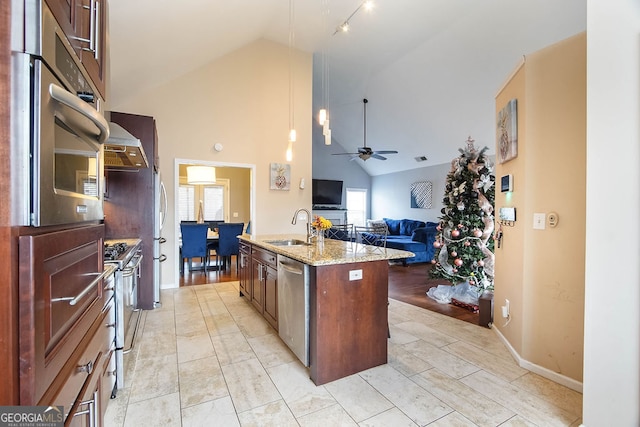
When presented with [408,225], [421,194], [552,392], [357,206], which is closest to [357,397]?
[552,392]

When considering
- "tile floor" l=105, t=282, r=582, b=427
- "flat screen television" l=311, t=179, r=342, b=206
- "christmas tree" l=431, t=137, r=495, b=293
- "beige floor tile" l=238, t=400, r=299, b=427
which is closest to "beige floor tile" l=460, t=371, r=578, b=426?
"tile floor" l=105, t=282, r=582, b=427

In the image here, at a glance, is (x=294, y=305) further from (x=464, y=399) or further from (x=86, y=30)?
(x=86, y=30)

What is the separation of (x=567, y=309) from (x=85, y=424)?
2749mm

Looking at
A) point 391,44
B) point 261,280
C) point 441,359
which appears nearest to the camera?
point 441,359

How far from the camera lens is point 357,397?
6.34ft

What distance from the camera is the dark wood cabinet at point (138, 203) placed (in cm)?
346

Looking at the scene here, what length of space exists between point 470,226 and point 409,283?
5.08ft

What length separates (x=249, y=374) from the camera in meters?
2.21

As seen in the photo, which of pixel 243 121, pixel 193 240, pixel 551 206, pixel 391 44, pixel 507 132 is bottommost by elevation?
pixel 193 240

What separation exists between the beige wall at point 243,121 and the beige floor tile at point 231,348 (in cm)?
232

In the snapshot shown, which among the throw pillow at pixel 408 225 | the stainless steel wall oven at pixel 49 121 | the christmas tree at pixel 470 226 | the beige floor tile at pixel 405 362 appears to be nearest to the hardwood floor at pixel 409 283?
the christmas tree at pixel 470 226

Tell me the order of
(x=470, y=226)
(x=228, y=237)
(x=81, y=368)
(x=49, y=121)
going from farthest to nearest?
(x=228, y=237), (x=470, y=226), (x=81, y=368), (x=49, y=121)

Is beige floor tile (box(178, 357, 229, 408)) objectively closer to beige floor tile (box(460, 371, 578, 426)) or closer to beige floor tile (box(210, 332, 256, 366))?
beige floor tile (box(210, 332, 256, 366))

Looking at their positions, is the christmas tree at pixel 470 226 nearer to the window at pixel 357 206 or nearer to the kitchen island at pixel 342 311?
the kitchen island at pixel 342 311
